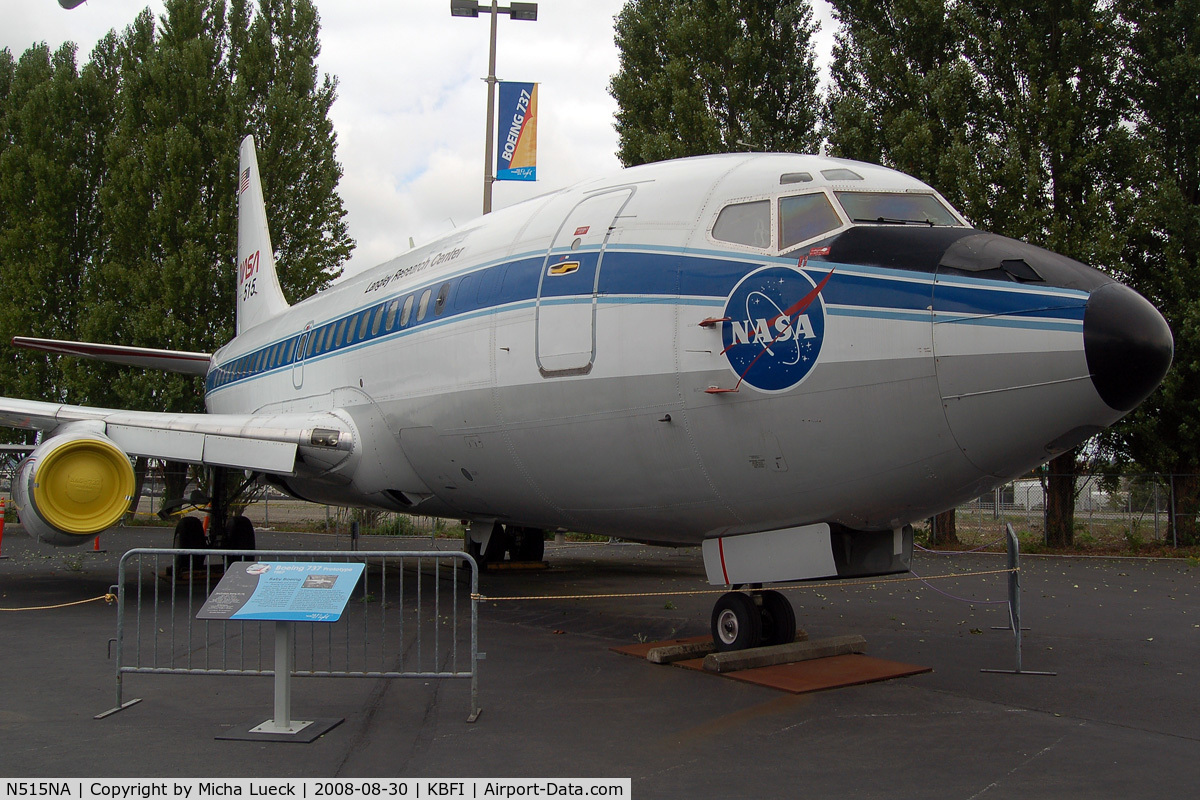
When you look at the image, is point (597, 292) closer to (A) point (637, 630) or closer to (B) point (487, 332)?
(B) point (487, 332)

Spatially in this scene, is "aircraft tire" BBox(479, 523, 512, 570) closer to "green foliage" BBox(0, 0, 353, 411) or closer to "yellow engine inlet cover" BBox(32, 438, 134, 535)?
"yellow engine inlet cover" BBox(32, 438, 134, 535)

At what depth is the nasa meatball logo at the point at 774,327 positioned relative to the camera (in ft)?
19.9

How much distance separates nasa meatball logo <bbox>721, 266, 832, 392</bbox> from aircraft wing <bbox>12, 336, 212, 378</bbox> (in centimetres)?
1313

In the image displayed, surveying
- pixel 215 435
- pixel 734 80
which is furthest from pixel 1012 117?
pixel 215 435

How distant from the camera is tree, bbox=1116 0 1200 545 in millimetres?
20016

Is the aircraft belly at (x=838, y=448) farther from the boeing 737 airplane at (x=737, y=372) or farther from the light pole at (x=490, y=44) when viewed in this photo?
the light pole at (x=490, y=44)

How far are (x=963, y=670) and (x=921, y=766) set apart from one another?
2.99 meters

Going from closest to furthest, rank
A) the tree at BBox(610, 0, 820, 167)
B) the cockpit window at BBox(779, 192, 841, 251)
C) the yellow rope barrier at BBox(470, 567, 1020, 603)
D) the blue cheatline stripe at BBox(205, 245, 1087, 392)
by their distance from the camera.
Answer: the blue cheatline stripe at BBox(205, 245, 1087, 392), the cockpit window at BBox(779, 192, 841, 251), the yellow rope barrier at BBox(470, 567, 1020, 603), the tree at BBox(610, 0, 820, 167)

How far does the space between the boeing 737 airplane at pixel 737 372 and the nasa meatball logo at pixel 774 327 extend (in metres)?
0.01

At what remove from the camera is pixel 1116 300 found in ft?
17.3

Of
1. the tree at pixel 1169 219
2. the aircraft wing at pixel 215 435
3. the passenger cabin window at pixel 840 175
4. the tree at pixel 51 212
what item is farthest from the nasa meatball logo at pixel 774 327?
the tree at pixel 51 212

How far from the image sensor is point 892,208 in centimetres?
662

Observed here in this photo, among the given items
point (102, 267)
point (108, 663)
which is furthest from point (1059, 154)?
point (102, 267)

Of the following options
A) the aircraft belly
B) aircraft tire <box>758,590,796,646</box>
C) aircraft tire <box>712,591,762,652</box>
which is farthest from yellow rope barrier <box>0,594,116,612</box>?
the aircraft belly
